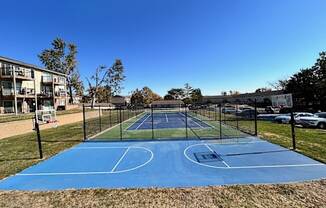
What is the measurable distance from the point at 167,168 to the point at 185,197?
3.37m

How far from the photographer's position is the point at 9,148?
50.6ft

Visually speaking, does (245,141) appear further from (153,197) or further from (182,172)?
(153,197)

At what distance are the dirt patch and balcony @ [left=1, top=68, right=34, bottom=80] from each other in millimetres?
30350

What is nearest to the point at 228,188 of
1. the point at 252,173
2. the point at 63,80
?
the point at 252,173

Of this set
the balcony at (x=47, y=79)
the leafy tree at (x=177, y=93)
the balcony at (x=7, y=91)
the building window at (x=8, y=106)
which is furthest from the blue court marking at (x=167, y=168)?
the leafy tree at (x=177, y=93)

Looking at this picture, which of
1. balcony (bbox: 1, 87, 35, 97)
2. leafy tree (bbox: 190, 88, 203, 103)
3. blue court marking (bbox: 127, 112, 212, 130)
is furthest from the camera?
leafy tree (bbox: 190, 88, 203, 103)

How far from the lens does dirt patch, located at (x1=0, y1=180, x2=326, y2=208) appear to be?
6.58 metres

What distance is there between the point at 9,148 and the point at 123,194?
1173 cm

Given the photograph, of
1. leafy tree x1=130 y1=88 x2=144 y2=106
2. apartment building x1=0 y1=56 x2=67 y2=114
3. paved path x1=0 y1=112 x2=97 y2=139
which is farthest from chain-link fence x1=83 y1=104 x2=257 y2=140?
leafy tree x1=130 y1=88 x2=144 y2=106

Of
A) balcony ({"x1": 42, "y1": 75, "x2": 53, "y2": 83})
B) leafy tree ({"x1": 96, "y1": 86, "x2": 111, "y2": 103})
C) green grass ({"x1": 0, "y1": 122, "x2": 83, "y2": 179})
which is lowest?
green grass ({"x1": 0, "y1": 122, "x2": 83, "y2": 179})

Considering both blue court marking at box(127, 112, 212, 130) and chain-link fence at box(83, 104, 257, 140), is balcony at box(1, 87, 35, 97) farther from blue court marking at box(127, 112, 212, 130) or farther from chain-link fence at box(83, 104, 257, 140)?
blue court marking at box(127, 112, 212, 130)

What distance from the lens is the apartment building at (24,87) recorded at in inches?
1296

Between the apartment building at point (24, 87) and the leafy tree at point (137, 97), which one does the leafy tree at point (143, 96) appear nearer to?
the leafy tree at point (137, 97)

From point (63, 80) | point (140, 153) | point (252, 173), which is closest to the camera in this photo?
point (252, 173)
